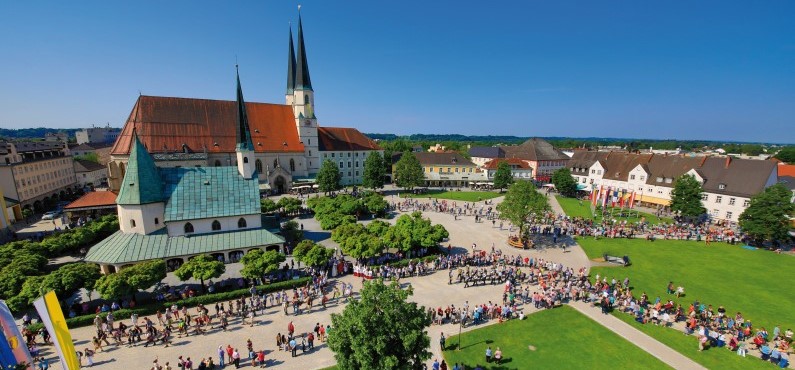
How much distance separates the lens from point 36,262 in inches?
939

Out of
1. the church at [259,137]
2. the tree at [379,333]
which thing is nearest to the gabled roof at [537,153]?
the church at [259,137]

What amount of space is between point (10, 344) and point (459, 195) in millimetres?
61739

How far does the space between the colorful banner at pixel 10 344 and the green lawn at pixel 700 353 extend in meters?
31.0

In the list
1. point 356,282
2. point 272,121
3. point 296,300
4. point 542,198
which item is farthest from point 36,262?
point 272,121

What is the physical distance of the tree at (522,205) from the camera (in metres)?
35.8

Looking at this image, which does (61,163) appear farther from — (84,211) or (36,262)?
(36,262)

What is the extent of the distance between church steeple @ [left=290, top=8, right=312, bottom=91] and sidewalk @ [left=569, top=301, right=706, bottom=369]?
6188cm

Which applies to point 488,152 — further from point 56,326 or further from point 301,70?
point 56,326

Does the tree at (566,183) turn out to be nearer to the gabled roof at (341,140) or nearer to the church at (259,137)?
the gabled roof at (341,140)

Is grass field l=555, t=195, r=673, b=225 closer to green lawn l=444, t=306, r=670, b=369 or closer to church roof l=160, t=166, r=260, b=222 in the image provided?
green lawn l=444, t=306, r=670, b=369

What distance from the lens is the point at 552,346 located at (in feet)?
63.4

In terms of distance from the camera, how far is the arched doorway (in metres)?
65.1

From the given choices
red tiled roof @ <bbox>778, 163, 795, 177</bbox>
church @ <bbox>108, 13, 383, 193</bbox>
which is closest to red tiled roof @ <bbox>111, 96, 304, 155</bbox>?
church @ <bbox>108, 13, 383, 193</bbox>

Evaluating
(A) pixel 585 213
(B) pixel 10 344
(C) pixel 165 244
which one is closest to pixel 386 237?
(C) pixel 165 244
